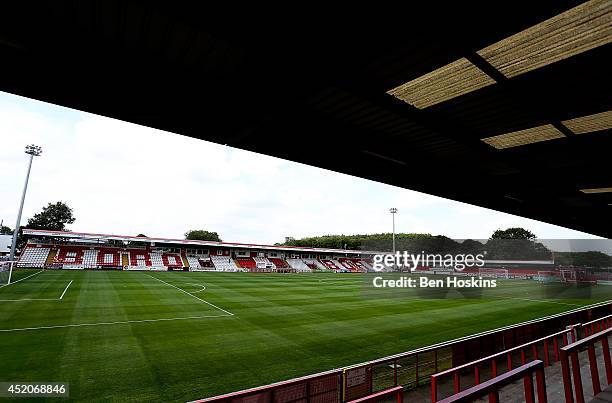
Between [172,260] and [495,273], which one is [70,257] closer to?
[172,260]

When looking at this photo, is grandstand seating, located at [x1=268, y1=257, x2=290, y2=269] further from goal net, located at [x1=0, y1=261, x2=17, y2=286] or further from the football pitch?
goal net, located at [x1=0, y1=261, x2=17, y2=286]

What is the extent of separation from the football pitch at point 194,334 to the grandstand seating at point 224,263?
30777mm

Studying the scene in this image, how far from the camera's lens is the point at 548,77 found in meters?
3.91

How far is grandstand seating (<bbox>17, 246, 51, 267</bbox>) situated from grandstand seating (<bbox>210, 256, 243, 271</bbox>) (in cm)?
2354

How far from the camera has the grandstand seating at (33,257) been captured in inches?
1633

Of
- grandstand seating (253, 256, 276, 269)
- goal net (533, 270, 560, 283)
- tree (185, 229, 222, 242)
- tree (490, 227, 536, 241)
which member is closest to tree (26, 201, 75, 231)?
tree (185, 229, 222, 242)

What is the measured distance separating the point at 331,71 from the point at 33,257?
54971 millimetres

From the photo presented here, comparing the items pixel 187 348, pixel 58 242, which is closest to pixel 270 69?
pixel 187 348

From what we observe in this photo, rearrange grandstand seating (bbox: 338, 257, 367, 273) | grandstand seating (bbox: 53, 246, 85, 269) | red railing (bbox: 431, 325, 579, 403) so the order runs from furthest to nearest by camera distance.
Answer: grandstand seating (bbox: 338, 257, 367, 273), grandstand seating (bbox: 53, 246, 85, 269), red railing (bbox: 431, 325, 579, 403)

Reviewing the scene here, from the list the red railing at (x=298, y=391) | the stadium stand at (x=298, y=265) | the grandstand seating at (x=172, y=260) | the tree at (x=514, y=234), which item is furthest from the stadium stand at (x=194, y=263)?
the tree at (x=514, y=234)

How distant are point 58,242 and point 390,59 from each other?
2409 inches

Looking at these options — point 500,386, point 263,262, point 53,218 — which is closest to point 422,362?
point 500,386

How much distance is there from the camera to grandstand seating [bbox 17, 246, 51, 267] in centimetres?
4147

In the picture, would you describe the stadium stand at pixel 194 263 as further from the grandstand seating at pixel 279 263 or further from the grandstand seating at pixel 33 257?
the grandstand seating at pixel 33 257
